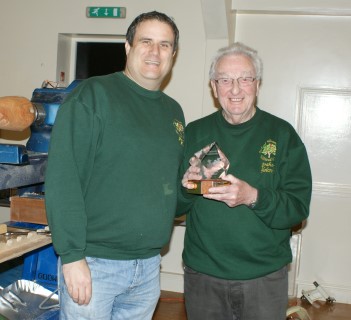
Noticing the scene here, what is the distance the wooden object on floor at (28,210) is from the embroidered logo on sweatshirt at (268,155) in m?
0.95

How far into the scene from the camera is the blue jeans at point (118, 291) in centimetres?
148

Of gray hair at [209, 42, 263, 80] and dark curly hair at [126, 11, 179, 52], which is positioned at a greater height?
dark curly hair at [126, 11, 179, 52]

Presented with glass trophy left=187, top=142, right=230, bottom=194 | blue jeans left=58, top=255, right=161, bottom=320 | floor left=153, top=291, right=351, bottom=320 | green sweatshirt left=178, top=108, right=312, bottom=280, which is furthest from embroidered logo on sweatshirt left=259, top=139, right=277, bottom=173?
floor left=153, top=291, right=351, bottom=320

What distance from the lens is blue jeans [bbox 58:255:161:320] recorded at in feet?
4.86

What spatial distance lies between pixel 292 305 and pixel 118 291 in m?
2.75

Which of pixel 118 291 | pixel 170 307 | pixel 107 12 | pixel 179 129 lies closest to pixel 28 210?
pixel 118 291

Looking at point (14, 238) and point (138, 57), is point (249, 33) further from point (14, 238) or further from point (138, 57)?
point (14, 238)

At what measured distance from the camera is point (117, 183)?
1.48 m

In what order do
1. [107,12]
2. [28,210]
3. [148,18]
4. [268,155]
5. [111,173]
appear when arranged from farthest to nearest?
[107,12] → [28,210] → [268,155] → [148,18] → [111,173]

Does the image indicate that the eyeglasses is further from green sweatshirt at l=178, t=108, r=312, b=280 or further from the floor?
the floor

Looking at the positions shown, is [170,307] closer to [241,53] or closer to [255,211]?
[255,211]

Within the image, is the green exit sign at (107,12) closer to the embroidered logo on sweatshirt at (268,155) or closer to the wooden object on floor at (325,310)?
the embroidered logo on sweatshirt at (268,155)

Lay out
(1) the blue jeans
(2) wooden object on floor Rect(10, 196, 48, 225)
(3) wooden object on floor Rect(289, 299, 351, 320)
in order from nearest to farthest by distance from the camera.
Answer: (1) the blue jeans → (2) wooden object on floor Rect(10, 196, 48, 225) → (3) wooden object on floor Rect(289, 299, 351, 320)

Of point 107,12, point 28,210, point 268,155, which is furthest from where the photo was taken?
point 107,12
